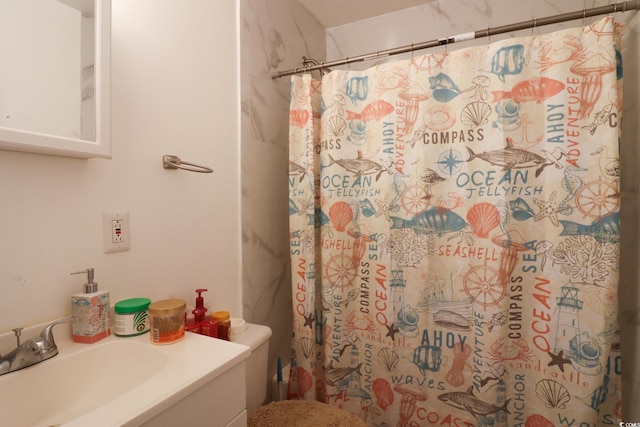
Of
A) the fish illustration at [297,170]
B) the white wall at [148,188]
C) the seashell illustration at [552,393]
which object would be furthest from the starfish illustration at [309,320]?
the seashell illustration at [552,393]

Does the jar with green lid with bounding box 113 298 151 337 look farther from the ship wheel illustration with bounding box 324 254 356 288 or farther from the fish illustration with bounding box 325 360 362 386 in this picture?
the fish illustration with bounding box 325 360 362 386

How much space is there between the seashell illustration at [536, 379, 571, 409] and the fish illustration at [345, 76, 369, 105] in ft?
4.26

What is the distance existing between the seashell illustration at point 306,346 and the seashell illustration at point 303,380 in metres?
0.07

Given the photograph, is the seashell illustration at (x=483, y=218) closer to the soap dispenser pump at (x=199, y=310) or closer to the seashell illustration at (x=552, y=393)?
the seashell illustration at (x=552, y=393)

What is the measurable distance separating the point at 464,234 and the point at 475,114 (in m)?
0.46

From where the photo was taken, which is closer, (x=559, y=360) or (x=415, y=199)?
(x=559, y=360)

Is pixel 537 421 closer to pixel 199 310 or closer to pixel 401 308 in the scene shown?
pixel 401 308

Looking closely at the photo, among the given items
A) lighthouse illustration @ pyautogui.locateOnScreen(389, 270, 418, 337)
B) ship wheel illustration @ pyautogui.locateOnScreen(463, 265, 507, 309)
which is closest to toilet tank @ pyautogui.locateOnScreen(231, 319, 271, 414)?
lighthouse illustration @ pyautogui.locateOnScreen(389, 270, 418, 337)

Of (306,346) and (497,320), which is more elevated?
(497,320)

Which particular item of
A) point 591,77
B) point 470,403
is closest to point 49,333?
point 470,403

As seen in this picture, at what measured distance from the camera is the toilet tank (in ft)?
3.76

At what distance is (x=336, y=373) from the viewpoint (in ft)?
4.75

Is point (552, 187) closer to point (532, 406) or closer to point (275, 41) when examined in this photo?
point (532, 406)

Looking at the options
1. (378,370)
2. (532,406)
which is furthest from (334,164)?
(532,406)
